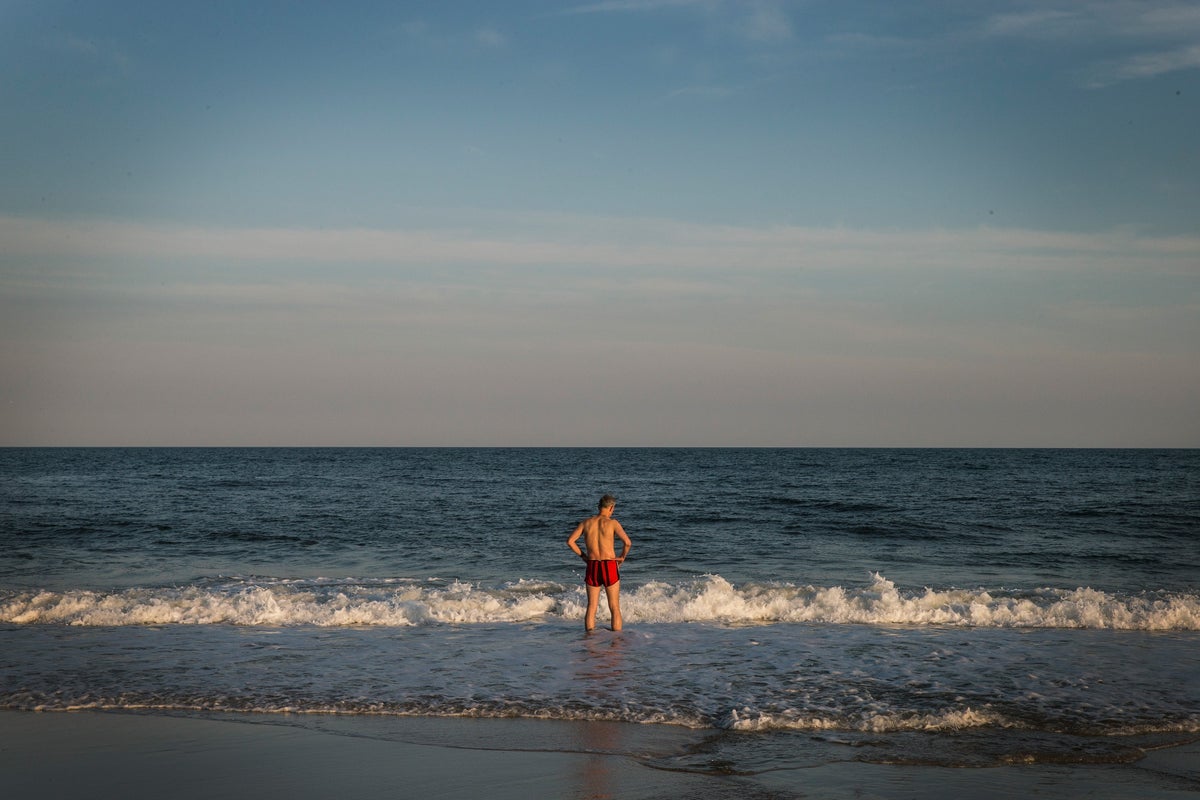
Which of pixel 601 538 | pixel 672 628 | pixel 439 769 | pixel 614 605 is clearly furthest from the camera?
pixel 672 628

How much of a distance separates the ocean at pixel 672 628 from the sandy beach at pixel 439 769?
252mm

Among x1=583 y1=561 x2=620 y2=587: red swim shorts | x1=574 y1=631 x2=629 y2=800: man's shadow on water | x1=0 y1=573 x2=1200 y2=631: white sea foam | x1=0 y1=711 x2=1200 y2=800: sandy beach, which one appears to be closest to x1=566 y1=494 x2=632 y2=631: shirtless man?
x1=583 y1=561 x2=620 y2=587: red swim shorts

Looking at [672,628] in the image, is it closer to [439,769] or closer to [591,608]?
[591,608]

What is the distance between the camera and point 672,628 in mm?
12578

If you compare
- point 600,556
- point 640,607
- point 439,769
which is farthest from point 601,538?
point 439,769

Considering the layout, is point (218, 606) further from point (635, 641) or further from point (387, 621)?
point (635, 641)

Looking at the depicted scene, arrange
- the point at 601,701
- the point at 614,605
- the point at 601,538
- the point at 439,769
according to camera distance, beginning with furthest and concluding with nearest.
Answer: the point at 614,605 → the point at 601,538 → the point at 601,701 → the point at 439,769

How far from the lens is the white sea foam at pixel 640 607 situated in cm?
1326

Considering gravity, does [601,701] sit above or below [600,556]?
below

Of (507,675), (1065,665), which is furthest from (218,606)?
(1065,665)

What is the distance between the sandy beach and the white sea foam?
5.53 meters

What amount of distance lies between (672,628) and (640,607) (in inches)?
62.0

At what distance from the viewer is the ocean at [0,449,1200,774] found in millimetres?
8047

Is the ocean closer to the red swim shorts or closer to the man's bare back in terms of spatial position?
the red swim shorts
